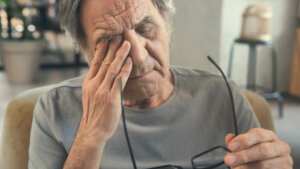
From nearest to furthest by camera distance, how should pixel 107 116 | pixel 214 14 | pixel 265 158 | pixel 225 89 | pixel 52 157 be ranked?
pixel 265 158
pixel 107 116
pixel 52 157
pixel 225 89
pixel 214 14

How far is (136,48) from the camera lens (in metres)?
0.90

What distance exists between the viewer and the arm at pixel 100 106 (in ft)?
2.79

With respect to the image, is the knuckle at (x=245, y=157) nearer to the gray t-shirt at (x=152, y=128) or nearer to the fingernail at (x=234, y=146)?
the fingernail at (x=234, y=146)

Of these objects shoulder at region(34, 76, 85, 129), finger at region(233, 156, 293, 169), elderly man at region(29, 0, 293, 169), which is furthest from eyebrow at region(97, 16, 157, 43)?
finger at region(233, 156, 293, 169)

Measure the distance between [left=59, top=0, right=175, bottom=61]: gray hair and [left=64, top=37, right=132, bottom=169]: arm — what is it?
0.70 feet

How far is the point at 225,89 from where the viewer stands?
113cm

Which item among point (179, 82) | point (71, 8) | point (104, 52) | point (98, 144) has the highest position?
point (71, 8)

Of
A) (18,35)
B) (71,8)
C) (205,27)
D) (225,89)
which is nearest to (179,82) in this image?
(225,89)

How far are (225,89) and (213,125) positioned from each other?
14 cm

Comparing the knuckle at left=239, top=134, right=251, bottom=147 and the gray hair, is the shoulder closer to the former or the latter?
the gray hair

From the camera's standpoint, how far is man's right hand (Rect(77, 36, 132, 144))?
849mm

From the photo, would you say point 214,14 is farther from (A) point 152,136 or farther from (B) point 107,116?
(B) point 107,116

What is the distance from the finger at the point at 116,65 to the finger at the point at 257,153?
355 mm

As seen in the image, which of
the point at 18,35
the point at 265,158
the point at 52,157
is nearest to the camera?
the point at 265,158
